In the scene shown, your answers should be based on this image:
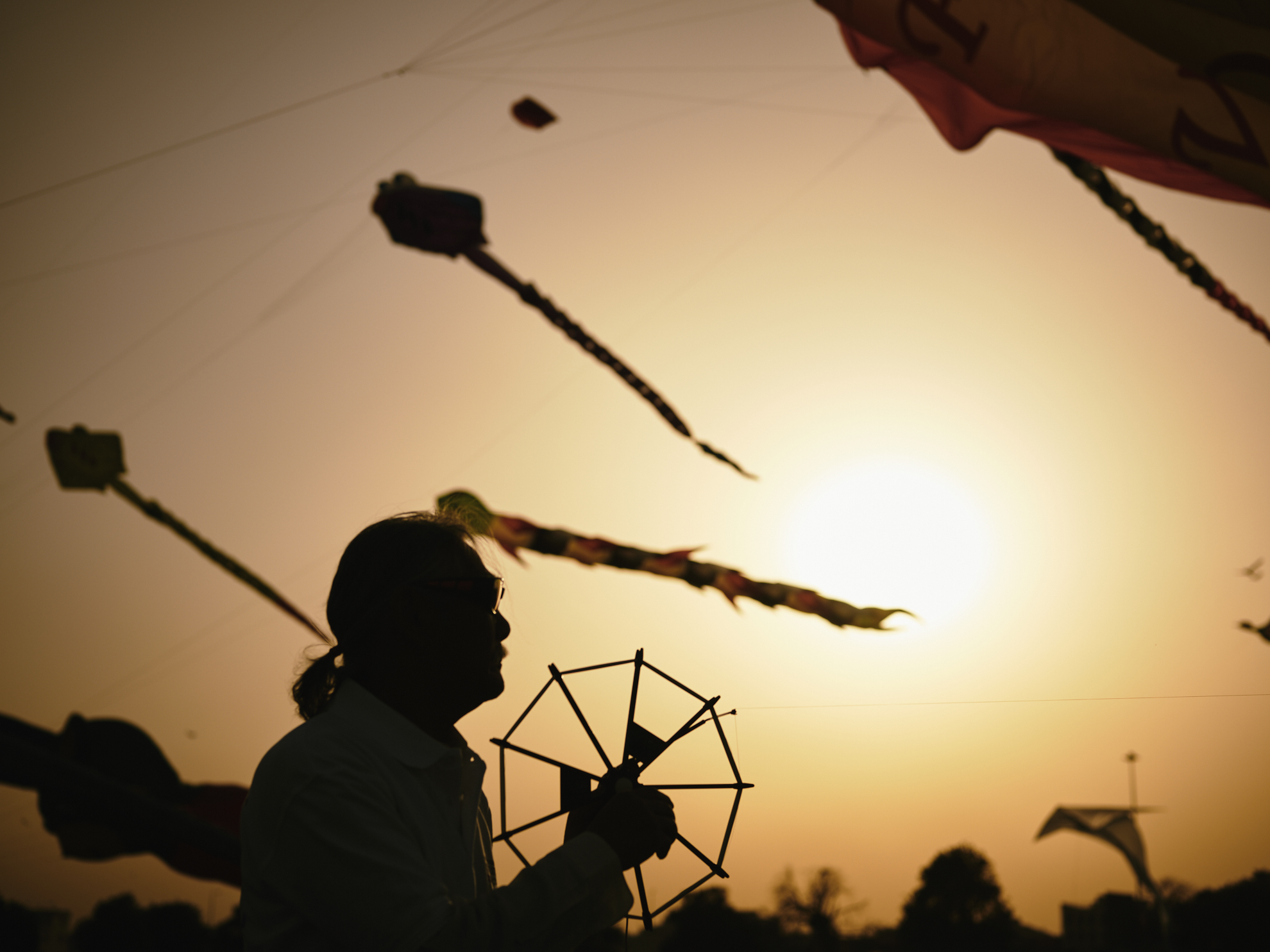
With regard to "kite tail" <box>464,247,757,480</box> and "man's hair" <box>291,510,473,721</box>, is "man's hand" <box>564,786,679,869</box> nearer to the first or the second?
"man's hair" <box>291,510,473,721</box>

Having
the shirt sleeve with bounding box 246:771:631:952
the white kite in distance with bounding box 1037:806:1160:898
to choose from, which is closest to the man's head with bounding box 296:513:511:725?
the shirt sleeve with bounding box 246:771:631:952

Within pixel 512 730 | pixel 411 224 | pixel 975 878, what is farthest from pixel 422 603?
pixel 975 878

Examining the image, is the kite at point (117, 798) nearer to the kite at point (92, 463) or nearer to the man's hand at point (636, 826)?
the kite at point (92, 463)

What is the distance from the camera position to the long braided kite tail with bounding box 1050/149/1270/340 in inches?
324

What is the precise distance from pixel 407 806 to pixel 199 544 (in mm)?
13162

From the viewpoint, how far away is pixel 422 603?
256 cm

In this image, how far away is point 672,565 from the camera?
9.38 meters

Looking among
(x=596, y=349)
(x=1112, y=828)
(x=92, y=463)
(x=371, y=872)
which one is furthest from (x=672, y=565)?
(x=1112, y=828)

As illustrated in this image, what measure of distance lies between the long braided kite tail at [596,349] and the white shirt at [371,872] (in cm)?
861

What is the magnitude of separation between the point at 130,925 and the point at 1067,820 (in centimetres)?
6164

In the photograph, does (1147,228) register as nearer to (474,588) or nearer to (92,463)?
(474,588)

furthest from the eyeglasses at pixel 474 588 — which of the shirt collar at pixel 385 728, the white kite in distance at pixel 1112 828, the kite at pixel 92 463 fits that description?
the white kite in distance at pixel 1112 828

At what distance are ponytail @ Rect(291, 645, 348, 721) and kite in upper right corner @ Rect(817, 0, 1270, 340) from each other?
23.7ft

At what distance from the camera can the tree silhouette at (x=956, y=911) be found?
65250mm
